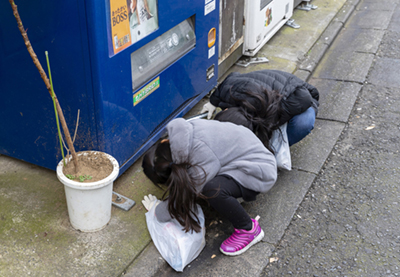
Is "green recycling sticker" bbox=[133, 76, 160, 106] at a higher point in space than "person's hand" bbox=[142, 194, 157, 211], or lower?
higher

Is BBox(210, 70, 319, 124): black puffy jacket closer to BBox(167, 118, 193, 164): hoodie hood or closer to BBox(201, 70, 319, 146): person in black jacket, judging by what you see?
BBox(201, 70, 319, 146): person in black jacket

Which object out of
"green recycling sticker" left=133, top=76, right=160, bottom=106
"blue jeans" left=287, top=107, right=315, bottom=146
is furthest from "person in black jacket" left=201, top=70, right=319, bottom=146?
"green recycling sticker" left=133, top=76, right=160, bottom=106

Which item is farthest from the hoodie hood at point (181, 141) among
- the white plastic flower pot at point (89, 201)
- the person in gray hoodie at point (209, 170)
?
the white plastic flower pot at point (89, 201)

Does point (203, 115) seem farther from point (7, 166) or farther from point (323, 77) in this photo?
point (323, 77)

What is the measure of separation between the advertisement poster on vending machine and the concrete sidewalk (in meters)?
1.00

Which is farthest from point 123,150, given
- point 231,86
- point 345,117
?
point 345,117

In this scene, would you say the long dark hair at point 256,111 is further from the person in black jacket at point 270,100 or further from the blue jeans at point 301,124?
the blue jeans at point 301,124

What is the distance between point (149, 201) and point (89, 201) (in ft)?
1.51

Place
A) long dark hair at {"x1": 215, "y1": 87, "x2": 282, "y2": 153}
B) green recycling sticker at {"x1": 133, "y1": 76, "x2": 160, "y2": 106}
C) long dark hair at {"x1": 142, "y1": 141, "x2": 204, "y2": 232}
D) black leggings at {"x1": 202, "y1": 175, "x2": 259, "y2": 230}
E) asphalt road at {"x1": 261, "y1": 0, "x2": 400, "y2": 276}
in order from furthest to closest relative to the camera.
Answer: green recycling sticker at {"x1": 133, "y1": 76, "x2": 160, "y2": 106} < long dark hair at {"x1": 215, "y1": 87, "x2": 282, "y2": 153} < asphalt road at {"x1": 261, "y1": 0, "x2": 400, "y2": 276} < black leggings at {"x1": 202, "y1": 175, "x2": 259, "y2": 230} < long dark hair at {"x1": 142, "y1": 141, "x2": 204, "y2": 232}

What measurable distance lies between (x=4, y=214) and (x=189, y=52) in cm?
171

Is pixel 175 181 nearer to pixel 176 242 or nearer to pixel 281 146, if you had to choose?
pixel 176 242

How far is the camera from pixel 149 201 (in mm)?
2725

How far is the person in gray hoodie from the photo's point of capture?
224 centimetres

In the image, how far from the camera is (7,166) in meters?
3.00
